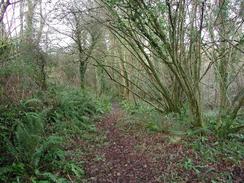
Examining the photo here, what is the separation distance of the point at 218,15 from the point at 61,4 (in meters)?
6.12

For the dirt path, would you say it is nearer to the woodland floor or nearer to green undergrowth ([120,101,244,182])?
the woodland floor

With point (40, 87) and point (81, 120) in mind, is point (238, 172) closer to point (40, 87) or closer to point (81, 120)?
point (81, 120)

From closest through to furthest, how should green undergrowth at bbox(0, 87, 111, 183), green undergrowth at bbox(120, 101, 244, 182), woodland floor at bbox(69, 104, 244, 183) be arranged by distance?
green undergrowth at bbox(0, 87, 111, 183)
woodland floor at bbox(69, 104, 244, 183)
green undergrowth at bbox(120, 101, 244, 182)

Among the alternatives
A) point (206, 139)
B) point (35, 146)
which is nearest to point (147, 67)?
point (206, 139)

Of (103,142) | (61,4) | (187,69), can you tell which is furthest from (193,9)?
(61,4)

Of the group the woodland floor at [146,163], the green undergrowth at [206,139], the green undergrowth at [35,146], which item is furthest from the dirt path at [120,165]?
the green undergrowth at [206,139]

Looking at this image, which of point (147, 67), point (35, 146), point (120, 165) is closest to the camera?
point (35, 146)

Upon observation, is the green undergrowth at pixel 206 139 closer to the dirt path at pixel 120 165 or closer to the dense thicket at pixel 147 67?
the dense thicket at pixel 147 67

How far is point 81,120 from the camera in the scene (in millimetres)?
10117

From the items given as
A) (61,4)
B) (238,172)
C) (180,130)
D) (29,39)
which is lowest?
(238,172)

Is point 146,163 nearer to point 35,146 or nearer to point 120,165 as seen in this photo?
→ point 120,165

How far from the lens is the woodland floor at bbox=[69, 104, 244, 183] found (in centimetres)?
556

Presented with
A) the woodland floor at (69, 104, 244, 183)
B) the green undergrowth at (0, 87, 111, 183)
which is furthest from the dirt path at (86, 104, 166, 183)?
the green undergrowth at (0, 87, 111, 183)

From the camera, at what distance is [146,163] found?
620 cm
